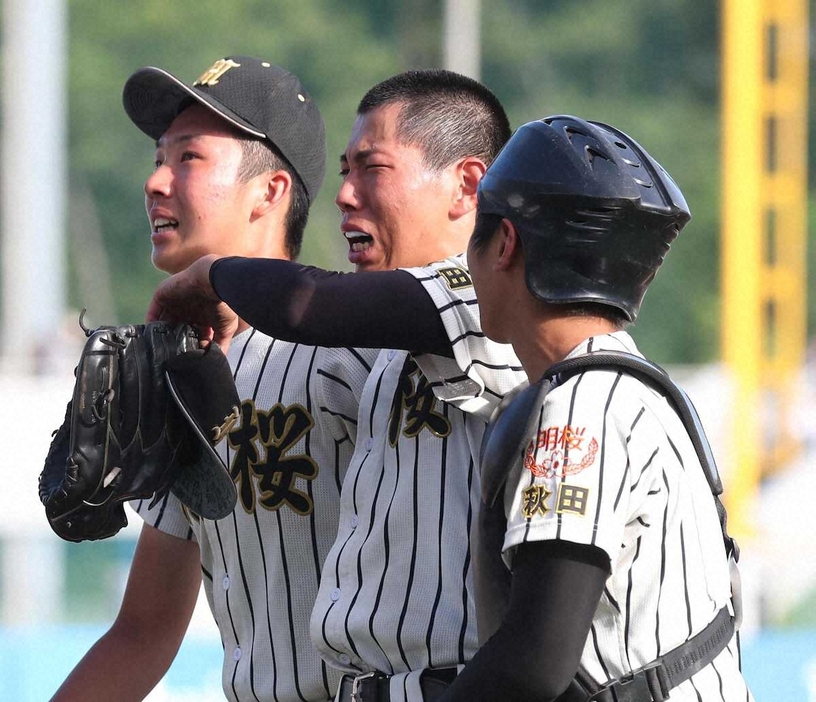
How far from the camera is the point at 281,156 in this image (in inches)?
135

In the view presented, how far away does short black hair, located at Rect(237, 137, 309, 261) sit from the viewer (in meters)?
3.36

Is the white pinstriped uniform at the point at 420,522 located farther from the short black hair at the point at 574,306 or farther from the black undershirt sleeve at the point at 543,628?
the black undershirt sleeve at the point at 543,628

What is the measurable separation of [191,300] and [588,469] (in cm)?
102

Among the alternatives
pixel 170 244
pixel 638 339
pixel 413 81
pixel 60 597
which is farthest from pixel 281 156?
pixel 638 339

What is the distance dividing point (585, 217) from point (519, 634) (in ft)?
2.11

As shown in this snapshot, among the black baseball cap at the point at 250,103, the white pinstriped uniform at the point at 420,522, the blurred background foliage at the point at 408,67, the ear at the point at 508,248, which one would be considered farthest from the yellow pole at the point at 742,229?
the blurred background foliage at the point at 408,67

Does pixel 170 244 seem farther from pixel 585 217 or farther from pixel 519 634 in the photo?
pixel 519 634

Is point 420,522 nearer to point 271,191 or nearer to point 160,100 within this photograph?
point 271,191

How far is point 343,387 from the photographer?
2947 millimetres

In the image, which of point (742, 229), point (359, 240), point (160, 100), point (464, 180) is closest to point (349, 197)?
point (359, 240)

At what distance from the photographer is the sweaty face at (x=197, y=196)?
326 centimetres

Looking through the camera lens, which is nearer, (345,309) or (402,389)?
(345,309)

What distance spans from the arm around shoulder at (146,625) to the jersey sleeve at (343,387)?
23.6 inches

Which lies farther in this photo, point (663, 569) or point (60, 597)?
point (60, 597)
